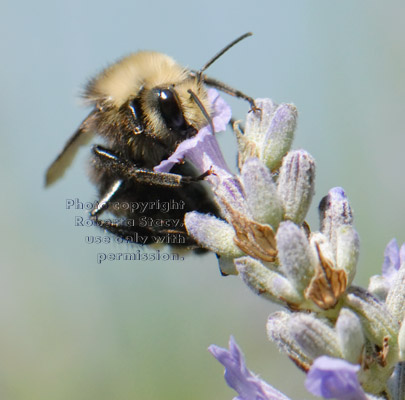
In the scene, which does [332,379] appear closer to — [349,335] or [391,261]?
[349,335]

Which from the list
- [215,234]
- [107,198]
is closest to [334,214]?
[215,234]

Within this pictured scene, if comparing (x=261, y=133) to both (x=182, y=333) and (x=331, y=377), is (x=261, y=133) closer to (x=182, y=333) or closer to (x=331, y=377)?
(x=331, y=377)

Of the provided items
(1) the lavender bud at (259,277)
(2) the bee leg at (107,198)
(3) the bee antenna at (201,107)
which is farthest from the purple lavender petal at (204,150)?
(1) the lavender bud at (259,277)

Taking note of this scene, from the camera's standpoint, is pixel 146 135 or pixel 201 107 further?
pixel 146 135

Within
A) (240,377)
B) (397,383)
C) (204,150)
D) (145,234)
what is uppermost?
(204,150)

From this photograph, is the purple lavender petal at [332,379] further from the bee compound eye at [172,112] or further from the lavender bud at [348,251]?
the bee compound eye at [172,112]

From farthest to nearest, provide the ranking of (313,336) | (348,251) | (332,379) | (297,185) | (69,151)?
(69,151) → (297,185) → (348,251) → (313,336) → (332,379)

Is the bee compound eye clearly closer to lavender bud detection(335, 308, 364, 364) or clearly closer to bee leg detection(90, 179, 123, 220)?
bee leg detection(90, 179, 123, 220)
